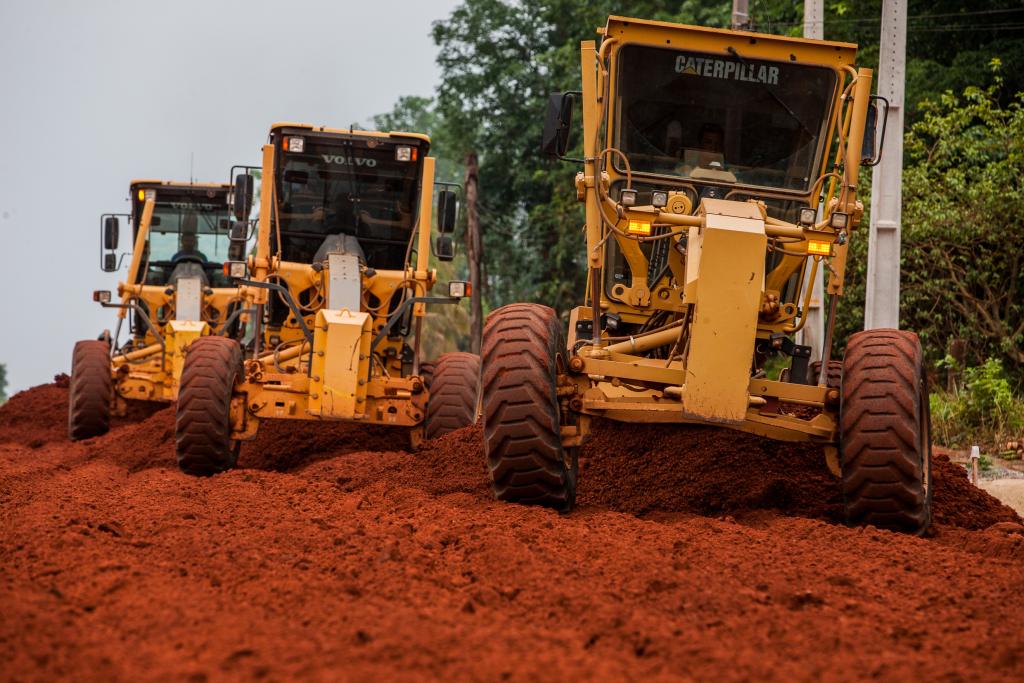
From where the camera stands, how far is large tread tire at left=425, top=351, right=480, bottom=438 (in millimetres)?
12320

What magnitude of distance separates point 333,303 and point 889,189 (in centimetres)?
686

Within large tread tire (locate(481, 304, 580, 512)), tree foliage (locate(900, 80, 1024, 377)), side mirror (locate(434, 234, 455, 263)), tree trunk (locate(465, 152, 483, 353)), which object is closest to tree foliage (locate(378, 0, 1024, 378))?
tree foliage (locate(900, 80, 1024, 377))

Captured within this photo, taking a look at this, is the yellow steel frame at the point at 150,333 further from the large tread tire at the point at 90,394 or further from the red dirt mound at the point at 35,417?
the red dirt mound at the point at 35,417

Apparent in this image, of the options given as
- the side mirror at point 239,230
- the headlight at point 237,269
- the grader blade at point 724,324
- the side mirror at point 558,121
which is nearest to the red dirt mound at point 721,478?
the grader blade at point 724,324

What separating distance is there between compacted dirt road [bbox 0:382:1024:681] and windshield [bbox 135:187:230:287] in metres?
9.33

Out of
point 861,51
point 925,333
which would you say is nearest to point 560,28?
point 861,51

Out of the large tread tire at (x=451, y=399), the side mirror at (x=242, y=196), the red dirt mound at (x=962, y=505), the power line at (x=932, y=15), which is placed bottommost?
the red dirt mound at (x=962, y=505)

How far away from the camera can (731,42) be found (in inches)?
381

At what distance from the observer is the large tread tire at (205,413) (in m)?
10.9

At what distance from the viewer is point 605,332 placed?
32.6ft

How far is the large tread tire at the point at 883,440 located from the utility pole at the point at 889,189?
7702 mm

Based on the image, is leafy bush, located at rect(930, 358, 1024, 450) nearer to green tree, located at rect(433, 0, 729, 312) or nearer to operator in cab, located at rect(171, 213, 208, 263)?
operator in cab, located at rect(171, 213, 208, 263)

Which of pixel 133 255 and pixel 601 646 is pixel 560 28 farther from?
pixel 601 646

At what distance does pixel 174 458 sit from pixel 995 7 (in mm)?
19206
